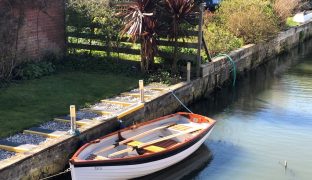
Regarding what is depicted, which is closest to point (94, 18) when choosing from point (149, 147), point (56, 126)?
point (56, 126)

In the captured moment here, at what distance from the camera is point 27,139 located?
10.4 m

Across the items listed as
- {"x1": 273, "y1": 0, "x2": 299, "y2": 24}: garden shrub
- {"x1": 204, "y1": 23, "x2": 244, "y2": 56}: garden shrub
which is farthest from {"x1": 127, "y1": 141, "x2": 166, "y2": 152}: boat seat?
{"x1": 273, "y1": 0, "x2": 299, "y2": 24}: garden shrub

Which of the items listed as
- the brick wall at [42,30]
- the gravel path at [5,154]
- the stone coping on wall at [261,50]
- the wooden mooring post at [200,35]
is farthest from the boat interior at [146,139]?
the brick wall at [42,30]

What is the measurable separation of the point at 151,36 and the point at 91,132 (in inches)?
215

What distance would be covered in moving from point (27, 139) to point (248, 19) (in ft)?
43.6

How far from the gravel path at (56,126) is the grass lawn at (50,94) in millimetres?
190

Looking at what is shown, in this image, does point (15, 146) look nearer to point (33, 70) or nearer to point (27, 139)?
point (27, 139)

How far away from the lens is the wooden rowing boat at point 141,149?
374 inches

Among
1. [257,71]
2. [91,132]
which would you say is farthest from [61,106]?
[257,71]

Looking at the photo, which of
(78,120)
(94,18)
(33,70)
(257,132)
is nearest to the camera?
(78,120)

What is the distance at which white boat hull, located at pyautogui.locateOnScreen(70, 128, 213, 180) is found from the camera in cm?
938

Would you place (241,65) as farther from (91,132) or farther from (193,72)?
(91,132)

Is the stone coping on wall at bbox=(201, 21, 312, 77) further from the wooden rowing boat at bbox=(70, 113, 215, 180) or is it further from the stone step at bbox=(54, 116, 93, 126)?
the stone step at bbox=(54, 116, 93, 126)

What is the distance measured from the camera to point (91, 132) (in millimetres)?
10836
